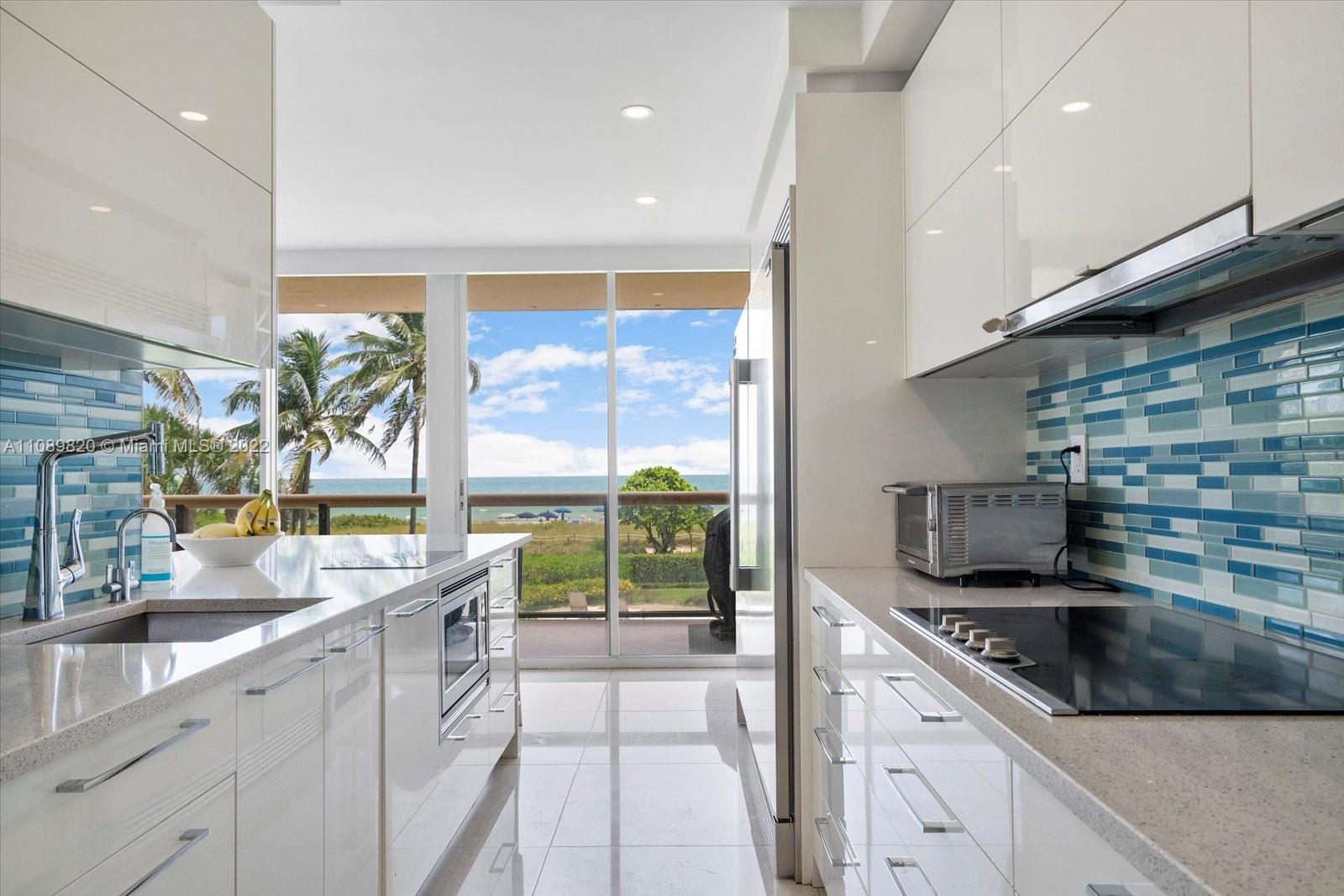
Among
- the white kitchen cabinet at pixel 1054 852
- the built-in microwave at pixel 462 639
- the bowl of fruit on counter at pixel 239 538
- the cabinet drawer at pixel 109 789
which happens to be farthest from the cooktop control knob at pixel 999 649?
the bowl of fruit on counter at pixel 239 538

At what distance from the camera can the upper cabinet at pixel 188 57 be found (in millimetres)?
1390

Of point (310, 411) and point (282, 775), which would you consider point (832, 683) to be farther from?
point (310, 411)

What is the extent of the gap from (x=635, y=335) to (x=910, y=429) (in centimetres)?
483

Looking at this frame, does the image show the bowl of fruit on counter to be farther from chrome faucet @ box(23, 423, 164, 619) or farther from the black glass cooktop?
the black glass cooktop

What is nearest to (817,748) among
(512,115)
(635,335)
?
(512,115)

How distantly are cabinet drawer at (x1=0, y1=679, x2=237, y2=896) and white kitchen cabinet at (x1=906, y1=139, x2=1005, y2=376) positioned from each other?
1.64m

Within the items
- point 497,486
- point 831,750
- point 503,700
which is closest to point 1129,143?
point 831,750

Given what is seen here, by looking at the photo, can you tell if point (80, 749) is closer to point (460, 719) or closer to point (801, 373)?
point (460, 719)

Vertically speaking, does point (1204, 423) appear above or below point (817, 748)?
above

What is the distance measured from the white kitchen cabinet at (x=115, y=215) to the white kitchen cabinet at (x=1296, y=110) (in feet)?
5.84

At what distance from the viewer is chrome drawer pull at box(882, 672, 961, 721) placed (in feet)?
3.76

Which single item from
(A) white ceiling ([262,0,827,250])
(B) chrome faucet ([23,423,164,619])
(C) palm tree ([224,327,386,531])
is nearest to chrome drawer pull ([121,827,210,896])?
(B) chrome faucet ([23,423,164,619])

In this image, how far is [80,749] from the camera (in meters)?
0.93

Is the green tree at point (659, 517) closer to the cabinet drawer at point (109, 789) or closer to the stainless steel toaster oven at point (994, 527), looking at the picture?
the stainless steel toaster oven at point (994, 527)
